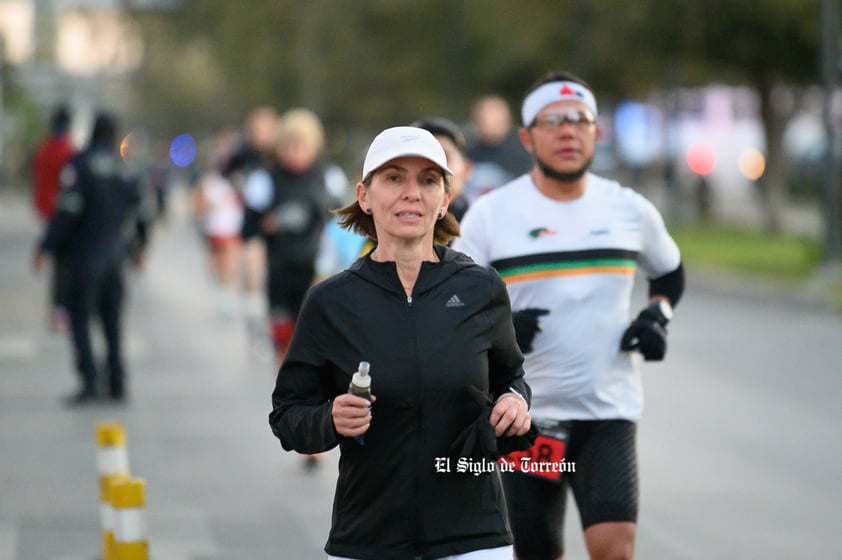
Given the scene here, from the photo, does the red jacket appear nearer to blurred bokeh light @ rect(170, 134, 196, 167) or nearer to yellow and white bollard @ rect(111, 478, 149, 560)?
yellow and white bollard @ rect(111, 478, 149, 560)

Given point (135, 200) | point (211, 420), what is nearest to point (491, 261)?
point (211, 420)

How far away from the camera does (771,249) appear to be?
95.0ft

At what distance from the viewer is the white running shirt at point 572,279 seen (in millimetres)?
5898

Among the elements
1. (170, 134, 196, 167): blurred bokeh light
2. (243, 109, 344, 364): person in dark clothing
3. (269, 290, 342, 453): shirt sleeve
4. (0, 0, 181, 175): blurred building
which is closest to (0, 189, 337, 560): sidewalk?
(243, 109, 344, 364): person in dark clothing

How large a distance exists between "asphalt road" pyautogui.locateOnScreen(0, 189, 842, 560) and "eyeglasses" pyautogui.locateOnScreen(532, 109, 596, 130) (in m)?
2.67

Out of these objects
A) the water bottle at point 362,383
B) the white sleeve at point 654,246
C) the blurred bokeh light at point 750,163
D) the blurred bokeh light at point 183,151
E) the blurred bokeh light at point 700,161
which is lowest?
the water bottle at point 362,383

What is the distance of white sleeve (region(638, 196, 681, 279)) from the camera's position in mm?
6117

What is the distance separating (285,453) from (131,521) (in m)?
5.08

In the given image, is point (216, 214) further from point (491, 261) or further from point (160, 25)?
point (160, 25)

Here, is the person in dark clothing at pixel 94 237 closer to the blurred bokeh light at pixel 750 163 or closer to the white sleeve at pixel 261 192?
the white sleeve at pixel 261 192

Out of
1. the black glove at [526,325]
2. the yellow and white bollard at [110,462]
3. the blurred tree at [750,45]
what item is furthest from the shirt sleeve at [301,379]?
the blurred tree at [750,45]

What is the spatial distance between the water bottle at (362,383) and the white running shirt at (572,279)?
189 cm

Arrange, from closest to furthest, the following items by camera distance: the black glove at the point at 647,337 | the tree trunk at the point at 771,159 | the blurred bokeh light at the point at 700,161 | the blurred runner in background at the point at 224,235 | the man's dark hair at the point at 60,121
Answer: the black glove at the point at 647,337, the man's dark hair at the point at 60,121, the blurred runner in background at the point at 224,235, the tree trunk at the point at 771,159, the blurred bokeh light at the point at 700,161

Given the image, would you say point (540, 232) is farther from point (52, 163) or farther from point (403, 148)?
point (52, 163)
